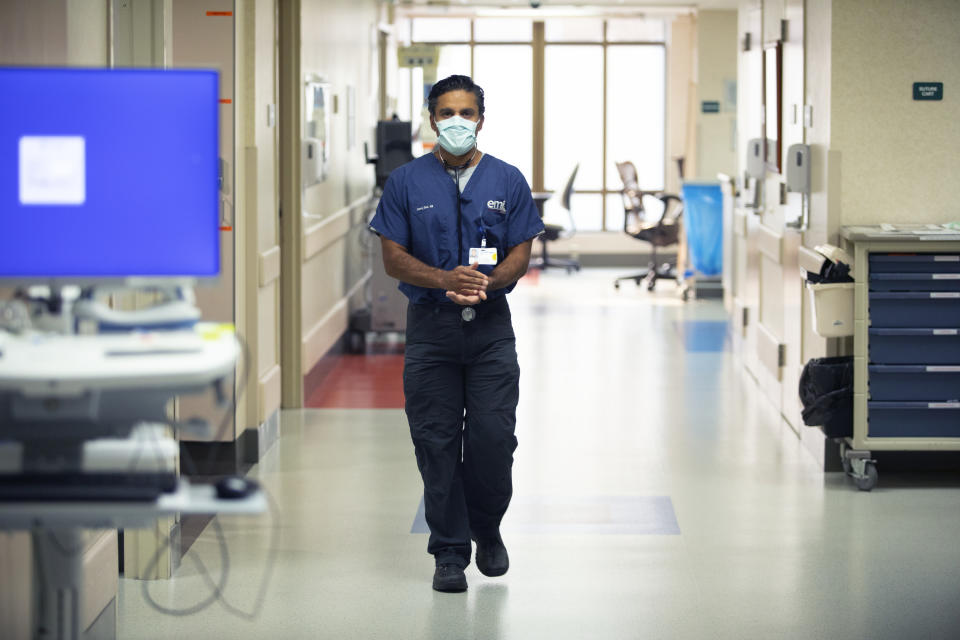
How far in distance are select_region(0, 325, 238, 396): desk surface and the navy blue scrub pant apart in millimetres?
1541

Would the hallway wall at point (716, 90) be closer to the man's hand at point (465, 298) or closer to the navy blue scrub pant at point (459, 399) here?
the navy blue scrub pant at point (459, 399)

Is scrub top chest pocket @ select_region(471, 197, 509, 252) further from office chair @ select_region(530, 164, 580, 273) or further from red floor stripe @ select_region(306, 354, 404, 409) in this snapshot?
office chair @ select_region(530, 164, 580, 273)

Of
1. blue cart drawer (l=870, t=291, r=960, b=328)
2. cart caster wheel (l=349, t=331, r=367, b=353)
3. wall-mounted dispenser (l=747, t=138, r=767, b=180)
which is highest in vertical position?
wall-mounted dispenser (l=747, t=138, r=767, b=180)

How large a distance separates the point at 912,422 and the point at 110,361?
4073 mm

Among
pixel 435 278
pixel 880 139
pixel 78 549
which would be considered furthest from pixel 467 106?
pixel 880 139

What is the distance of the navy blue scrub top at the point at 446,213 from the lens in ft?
13.7

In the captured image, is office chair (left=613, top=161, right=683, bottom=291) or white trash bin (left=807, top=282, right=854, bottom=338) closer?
white trash bin (left=807, top=282, right=854, bottom=338)

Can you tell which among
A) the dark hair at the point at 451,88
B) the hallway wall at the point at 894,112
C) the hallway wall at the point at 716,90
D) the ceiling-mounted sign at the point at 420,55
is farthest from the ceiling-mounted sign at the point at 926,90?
the hallway wall at the point at 716,90

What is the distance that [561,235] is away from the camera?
45.8 ft

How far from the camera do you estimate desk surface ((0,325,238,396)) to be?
2.42m

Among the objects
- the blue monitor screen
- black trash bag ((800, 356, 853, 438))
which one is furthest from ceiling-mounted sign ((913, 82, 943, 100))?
the blue monitor screen

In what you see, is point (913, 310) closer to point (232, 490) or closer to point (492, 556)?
point (492, 556)

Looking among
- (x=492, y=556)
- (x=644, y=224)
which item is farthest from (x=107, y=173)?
(x=644, y=224)

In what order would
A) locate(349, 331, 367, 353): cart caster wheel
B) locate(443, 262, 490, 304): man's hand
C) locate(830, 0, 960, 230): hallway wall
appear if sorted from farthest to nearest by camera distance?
locate(349, 331, 367, 353): cart caster wheel < locate(830, 0, 960, 230): hallway wall < locate(443, 262, 490, 304): man's hand
